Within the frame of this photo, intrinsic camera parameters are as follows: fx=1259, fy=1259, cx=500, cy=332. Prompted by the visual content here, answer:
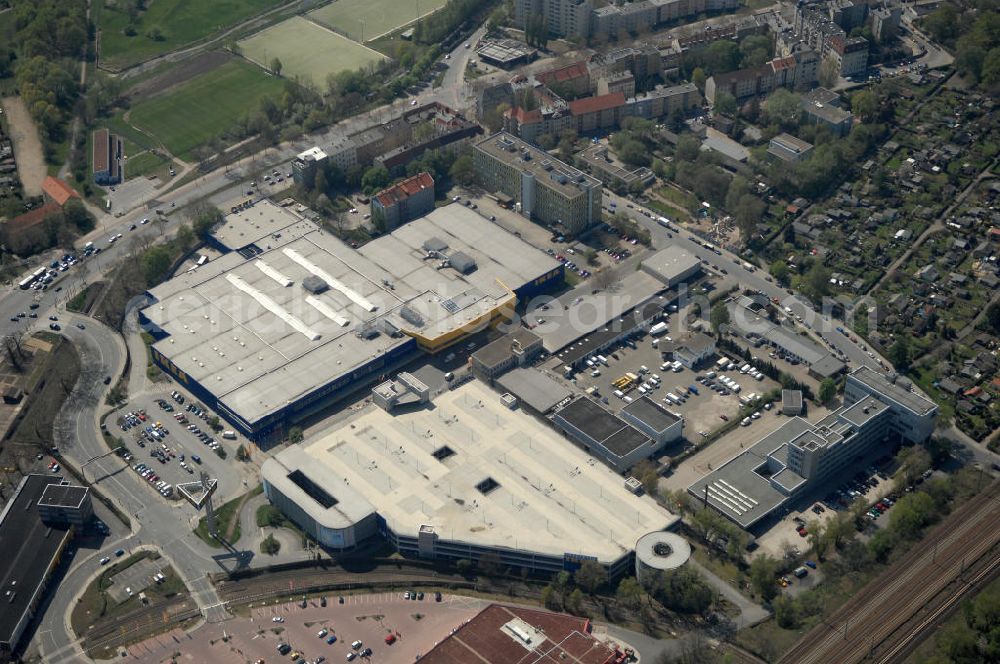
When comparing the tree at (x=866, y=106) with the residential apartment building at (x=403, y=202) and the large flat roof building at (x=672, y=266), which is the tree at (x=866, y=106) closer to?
the large flat roof building at (x=672, y=266)

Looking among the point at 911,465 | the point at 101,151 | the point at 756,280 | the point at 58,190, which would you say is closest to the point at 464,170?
the point at 756,280

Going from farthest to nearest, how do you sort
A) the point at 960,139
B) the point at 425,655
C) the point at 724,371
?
1. the point at 960,139
2. the point at 724,371
3. the point at 425,655

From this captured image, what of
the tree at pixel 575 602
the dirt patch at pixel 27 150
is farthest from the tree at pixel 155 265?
the tree at pixel 575 602

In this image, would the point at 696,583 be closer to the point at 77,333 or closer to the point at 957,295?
the point at 957,295

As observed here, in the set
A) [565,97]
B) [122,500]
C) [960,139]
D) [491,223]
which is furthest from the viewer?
[565,97]

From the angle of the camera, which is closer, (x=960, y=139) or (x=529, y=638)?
(x=529, y=638)

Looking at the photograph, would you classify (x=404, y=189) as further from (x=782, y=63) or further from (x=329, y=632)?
(x=329, y=632)

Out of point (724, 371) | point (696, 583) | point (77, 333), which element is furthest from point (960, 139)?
point (77, 333)
